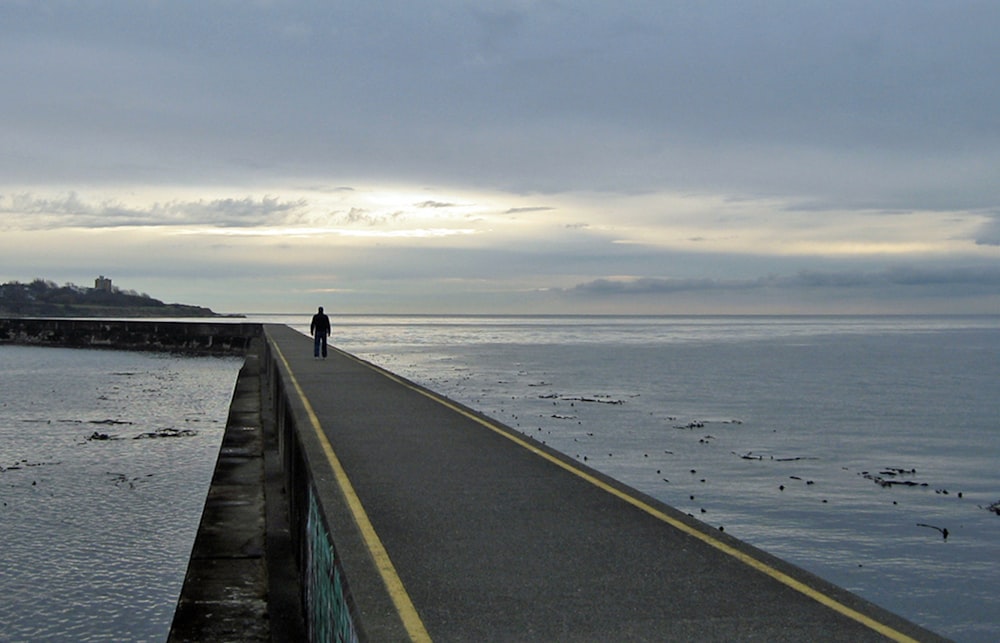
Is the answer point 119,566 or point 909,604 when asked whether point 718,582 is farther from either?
point 119,566

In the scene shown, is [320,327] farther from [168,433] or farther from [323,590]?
[323,590]

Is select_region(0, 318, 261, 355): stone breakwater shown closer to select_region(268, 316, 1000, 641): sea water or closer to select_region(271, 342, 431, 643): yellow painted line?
select_region(268, 316, 1000, 641): sea water

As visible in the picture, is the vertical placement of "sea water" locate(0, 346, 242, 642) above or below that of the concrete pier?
below

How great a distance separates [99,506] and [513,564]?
37.7 ft

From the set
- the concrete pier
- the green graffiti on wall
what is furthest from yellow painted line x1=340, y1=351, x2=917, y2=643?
the green graffiti on wall

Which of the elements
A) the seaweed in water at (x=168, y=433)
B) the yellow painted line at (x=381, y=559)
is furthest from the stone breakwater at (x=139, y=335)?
the yellow painted line at (x=381, y=559)

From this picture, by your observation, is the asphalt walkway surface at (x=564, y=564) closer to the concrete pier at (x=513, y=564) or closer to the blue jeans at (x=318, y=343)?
the concrete pier at (x=513, y=564)

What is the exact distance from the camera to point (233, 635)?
848cm

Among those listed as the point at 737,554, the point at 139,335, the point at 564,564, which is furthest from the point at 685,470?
the point at 139,335

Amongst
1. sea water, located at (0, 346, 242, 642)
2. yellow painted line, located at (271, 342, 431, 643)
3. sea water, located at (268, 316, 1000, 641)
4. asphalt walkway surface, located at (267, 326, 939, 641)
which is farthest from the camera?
sea water, located at (268, 316, 1000, 641)

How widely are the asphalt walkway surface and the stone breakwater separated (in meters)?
59.0

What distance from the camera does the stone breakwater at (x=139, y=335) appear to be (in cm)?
7031

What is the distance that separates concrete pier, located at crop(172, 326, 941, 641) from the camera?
580cm

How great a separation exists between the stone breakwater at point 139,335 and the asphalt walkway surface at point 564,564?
59045 millimetres
